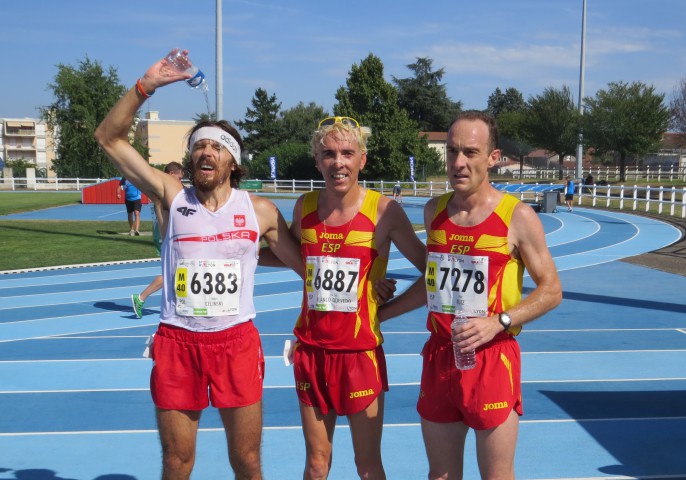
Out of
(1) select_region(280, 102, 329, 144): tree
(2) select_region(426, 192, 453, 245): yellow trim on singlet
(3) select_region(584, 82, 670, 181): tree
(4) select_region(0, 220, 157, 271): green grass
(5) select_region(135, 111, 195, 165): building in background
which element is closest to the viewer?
(2) select_region(426, 192, 453, 245): yellow trim on singlet

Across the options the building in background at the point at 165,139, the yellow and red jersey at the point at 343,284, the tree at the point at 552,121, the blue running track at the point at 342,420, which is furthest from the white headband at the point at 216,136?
the building in background at the point at 165,139

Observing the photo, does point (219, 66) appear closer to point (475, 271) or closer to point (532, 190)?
point (475, 271)

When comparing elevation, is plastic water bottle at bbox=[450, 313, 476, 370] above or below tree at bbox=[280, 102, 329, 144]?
below

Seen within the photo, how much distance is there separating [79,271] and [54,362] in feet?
21.2

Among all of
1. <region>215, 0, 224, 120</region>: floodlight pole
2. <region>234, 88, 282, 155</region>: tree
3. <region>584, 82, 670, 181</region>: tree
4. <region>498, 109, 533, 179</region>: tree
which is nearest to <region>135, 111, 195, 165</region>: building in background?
<region>234, 88, 282, 155</region>: tree

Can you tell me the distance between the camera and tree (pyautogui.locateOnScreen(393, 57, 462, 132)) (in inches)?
3250

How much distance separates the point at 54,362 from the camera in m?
6.92

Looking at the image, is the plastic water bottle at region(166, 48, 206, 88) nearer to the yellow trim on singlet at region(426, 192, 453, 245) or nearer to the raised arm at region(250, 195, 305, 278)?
the raised arm at region(250, 195, 305, 278)

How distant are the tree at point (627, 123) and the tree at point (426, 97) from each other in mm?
37174

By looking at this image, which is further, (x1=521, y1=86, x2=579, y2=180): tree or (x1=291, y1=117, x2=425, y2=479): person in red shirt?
(x1=521, y1=86, x2=579, y2=180): tree

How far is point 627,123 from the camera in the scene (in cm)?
4512

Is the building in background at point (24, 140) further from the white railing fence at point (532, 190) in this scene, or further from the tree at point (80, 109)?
the white railing fence at point (532, 190)

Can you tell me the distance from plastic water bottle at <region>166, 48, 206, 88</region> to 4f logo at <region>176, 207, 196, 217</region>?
1.92 ft

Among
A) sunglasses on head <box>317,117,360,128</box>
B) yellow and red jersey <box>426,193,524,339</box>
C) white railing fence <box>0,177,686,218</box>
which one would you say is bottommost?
white railing fence <box>0,177,686,218</box>
